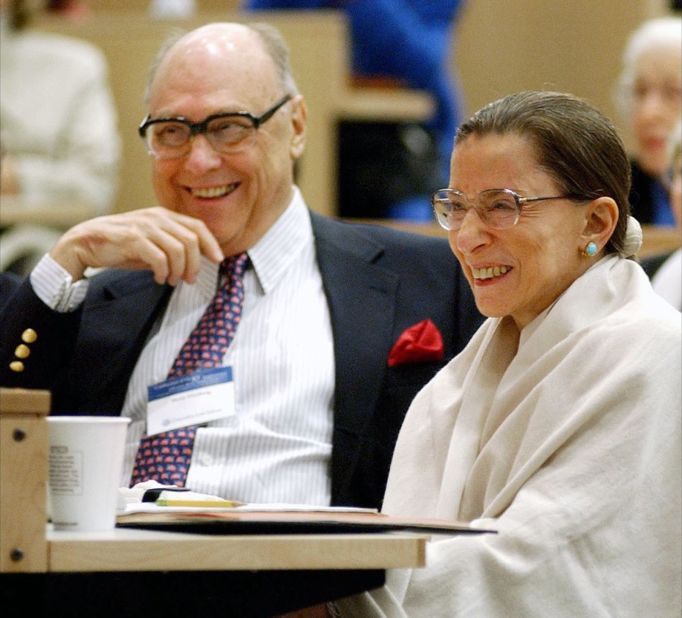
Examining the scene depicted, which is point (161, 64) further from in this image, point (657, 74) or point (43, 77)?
point (43, 77)

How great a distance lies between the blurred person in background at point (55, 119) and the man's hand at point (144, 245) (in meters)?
2.10

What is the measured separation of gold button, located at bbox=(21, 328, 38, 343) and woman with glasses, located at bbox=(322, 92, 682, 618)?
2.69 ft

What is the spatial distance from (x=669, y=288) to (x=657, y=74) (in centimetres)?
124

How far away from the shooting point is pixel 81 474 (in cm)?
148

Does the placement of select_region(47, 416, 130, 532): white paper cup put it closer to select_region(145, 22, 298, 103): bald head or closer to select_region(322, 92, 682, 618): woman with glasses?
select_region(322, 92, 682, 618): woman with glasses

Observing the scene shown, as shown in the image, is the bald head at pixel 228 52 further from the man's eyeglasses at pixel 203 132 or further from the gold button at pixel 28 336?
the gold button at pixel 28 336

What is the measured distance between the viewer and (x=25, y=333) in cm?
259

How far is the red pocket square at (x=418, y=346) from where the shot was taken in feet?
8.53

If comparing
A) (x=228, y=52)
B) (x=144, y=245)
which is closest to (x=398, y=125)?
(x=228, y=52)

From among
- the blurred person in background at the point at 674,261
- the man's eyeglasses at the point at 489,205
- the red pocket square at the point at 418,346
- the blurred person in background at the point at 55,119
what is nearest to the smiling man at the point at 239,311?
the red pocket square at the point at 418,346

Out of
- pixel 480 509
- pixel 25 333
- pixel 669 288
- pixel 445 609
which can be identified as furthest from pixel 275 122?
pixel 445 609

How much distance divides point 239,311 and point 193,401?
21cm

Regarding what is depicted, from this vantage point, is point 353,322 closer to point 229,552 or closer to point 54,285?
point 54,285

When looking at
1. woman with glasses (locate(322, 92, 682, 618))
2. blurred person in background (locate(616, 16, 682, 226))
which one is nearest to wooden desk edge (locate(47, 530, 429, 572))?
woman with glasses (locate(322, 92, 682, 618))
